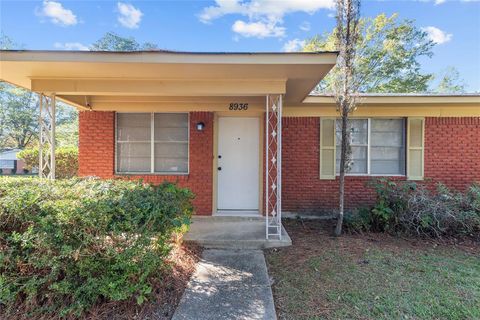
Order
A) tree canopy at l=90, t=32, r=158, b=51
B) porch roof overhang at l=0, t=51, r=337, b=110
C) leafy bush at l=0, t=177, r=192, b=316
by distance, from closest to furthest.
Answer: leafy bush at l=0, t=177, r=192, b=316 → porch roof overhang at l=0, t=51, r=337, b=110 → tree canopy at l=90, t=32, r=158, b=51

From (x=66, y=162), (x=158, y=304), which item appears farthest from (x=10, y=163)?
(x=158, y=304)

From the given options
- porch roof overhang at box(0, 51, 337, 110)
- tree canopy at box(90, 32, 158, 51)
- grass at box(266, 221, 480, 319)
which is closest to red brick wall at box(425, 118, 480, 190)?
grass at box(266, 221, 480, 319)

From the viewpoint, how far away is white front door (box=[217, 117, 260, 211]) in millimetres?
6133

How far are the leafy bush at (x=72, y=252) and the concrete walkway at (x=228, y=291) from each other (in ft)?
1.74

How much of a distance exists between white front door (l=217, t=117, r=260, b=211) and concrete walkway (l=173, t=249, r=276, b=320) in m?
2.20

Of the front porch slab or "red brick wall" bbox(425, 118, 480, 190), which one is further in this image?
"red brick wall" bbox(425, 118, 480, 190)

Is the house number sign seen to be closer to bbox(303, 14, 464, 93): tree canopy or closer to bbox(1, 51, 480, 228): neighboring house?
bbox(1, 51, 480, 228): neighboring house

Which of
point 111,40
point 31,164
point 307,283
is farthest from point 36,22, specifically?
point 307,283

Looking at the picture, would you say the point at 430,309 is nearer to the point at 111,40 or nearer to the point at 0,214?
the point at 0,214

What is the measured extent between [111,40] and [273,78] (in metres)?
28.9

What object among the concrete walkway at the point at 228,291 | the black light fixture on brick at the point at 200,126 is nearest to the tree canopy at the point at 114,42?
the black light fixture on brick at the point at 200,126

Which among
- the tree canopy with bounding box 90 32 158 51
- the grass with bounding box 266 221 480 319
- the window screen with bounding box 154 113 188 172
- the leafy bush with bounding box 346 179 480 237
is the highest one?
the tree canopy with bounding box 90 32 158 51

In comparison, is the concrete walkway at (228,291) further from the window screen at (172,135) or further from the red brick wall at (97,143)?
the red brick wall at (97,143)

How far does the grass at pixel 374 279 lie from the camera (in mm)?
2674
